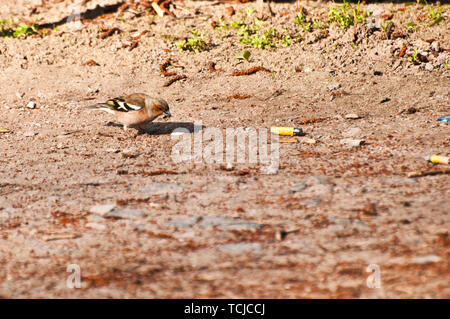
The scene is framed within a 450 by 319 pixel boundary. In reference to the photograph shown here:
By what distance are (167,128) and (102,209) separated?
274 centimetres

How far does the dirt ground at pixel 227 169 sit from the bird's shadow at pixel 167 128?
4 cm

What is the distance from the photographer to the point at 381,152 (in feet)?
18.9

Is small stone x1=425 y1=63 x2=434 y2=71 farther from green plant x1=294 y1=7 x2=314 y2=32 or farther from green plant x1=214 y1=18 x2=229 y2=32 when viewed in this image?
green plant x1=214 y1=18 x2=229 y2=32

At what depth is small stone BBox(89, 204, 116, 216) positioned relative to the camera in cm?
473

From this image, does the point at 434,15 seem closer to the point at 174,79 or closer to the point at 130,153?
the point at 174,79

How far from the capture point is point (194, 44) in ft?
31.0

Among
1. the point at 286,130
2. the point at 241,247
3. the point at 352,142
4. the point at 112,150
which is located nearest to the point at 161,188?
the point at 241,247

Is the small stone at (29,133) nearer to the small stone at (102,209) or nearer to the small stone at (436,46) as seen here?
the small stone at (102,209)

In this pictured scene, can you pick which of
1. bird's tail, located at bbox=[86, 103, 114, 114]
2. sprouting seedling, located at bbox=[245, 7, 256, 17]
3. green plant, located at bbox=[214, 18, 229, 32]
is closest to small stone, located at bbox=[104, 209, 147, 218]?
bird's tail, located at bbox=[86, 103, 114, 114]

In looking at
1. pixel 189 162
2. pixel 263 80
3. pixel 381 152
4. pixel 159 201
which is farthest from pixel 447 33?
pixel 159 201

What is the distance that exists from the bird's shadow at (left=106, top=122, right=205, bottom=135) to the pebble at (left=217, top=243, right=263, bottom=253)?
3.06 m

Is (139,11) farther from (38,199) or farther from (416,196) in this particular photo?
(416,196)

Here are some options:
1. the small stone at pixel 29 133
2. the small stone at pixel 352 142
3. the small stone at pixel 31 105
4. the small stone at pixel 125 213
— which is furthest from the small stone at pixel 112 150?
the small stone at pixel 352 142

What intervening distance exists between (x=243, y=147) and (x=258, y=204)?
1.60 metres
